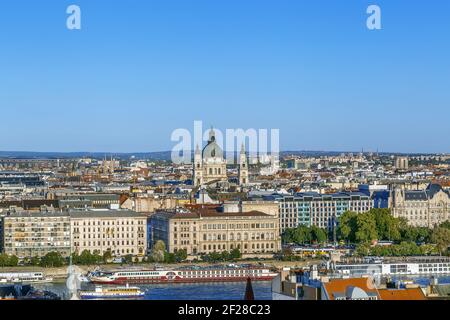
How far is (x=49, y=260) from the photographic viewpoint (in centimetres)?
1597

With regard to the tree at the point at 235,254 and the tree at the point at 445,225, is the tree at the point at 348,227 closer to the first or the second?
the tree at the point at 445,225

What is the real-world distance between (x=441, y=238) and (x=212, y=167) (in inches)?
314

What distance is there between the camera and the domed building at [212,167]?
2456cm

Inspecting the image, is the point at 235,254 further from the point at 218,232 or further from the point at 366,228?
the point at 366,228

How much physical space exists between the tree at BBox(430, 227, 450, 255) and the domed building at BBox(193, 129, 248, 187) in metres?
6.22

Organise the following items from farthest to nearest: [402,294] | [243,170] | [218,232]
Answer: [243,170] → [218,232] → [402,294]

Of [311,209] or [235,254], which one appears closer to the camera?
[235,254]

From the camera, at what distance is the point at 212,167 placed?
25.4 metres

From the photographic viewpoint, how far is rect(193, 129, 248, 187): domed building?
80.6 ft

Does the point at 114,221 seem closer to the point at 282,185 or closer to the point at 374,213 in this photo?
the point at 374,213

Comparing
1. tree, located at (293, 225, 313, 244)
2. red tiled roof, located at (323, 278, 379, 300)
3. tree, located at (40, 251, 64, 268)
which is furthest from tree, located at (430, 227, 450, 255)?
red tiled roof, located at (323, 278, 379, 300)

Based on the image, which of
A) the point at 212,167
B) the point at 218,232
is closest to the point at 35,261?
the point at 218,232

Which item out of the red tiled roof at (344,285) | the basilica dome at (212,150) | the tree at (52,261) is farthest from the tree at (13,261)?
the red tiled roof at (344,285)
